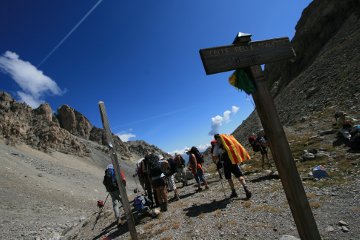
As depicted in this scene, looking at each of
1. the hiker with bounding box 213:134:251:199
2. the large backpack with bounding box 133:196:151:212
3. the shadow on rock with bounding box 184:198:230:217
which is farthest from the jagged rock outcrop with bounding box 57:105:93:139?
the hiker with bounding box 213:134:251:199

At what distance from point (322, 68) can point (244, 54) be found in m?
39.4

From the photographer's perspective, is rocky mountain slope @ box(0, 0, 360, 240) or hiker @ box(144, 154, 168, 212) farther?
hiker @ box(144, 154, 168, 212)

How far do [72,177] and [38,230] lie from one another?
145ft

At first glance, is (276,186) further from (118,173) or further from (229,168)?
(118,173)

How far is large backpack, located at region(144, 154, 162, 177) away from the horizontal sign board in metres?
7.88

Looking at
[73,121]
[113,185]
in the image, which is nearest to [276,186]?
[113,185]

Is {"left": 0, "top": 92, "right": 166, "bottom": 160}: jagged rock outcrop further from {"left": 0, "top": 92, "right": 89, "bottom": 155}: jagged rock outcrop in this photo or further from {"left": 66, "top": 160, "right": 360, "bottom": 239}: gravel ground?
{"left": 66, "top": 160, "right": 360, "bottom": 239}: gravel ground

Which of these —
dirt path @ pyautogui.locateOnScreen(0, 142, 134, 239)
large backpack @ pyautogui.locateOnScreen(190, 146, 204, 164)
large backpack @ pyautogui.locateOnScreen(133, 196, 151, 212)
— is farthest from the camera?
dirt path @ pyautogui.locateOnScreen(0, 142, 134, 239)

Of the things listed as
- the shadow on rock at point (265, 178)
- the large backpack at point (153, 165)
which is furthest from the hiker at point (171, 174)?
the shadow on rock at point (265, 178)

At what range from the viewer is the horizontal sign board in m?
4.46

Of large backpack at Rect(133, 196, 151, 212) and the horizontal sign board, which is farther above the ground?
the horizontal sign board

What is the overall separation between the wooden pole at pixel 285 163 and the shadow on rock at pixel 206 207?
19.7 feet

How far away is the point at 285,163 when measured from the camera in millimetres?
4488

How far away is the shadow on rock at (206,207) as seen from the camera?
1030 cm
